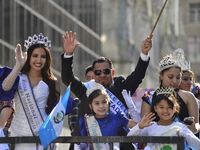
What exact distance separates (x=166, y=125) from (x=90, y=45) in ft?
67.2

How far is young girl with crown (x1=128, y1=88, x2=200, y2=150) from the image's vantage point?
6285 mm

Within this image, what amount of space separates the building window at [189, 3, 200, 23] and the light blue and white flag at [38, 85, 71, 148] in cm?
6111

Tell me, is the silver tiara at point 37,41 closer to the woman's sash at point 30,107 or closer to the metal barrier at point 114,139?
the woman's sash at point 30,107

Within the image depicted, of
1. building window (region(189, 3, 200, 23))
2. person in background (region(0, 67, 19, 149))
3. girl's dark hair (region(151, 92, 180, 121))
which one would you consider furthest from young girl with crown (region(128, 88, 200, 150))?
building window (region(189, 3, 200, 23))

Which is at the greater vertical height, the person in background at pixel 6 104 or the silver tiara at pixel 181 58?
the silver tiara at pixel 181 58

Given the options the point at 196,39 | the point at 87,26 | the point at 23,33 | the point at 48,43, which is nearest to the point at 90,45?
the point at 87,26

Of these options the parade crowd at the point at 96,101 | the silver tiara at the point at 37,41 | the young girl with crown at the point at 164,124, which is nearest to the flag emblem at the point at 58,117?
the parade crowd at the point at 96,101

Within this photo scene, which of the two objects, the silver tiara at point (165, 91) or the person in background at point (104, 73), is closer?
the silver tiara at point (165, 91)

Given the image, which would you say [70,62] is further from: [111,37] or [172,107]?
[111,37]

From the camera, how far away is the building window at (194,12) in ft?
219

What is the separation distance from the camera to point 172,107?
6.68m

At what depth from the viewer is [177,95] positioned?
23.8 ft

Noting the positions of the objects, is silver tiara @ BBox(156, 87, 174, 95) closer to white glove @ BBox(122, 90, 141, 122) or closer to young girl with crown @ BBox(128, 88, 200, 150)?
young girl with crown @ BBox(128, 88, 200, 150)

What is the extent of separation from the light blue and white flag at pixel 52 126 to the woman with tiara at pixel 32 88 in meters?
0.59
